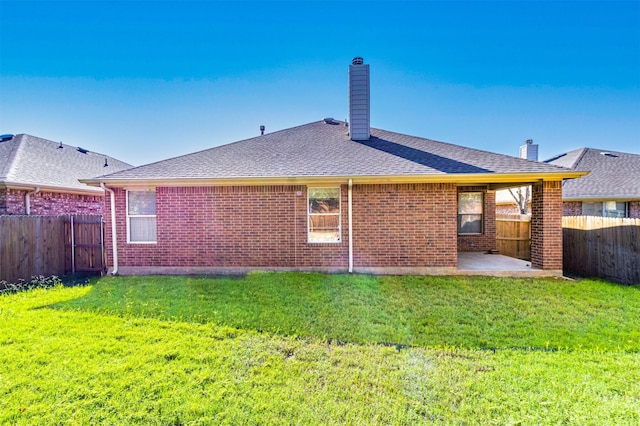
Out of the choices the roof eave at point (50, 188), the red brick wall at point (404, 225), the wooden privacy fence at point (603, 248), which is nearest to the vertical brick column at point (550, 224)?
the wooden privacy fence at point (603, 248)

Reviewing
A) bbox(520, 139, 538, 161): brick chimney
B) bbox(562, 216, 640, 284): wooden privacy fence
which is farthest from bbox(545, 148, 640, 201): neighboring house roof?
bbox(562, 216, 640, 284): wooden privacy fence

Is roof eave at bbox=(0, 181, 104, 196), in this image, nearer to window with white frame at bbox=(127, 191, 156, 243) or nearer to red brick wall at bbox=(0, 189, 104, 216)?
red brick wall at bbox=(0, 189, 104, 216)

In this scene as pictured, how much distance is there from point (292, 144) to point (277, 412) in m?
8.94

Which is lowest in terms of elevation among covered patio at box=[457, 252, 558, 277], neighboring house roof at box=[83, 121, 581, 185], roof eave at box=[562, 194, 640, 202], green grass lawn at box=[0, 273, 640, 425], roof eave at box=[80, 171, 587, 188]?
green grass lawn at box=[0, 273, 640, 425]

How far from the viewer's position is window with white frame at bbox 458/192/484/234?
1101cm

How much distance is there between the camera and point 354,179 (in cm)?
786

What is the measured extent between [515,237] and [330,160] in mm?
7604

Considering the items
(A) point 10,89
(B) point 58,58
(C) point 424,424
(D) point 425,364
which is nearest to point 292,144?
(D) point 425,364

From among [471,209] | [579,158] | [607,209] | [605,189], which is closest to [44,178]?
[471,209]

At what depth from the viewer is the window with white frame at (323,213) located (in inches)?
330

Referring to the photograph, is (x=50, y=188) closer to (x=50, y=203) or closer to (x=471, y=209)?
(x=50, y=203)

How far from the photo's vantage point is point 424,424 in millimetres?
2645

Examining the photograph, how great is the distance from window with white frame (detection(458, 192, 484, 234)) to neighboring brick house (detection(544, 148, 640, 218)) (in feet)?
16.9

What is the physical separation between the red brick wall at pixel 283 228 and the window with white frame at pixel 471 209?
11.2ft
